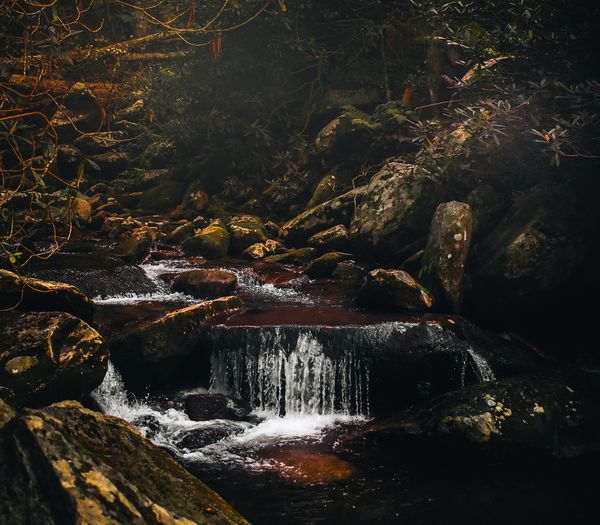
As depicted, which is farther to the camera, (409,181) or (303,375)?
(409,181)

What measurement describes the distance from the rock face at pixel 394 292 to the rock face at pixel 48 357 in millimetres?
4537

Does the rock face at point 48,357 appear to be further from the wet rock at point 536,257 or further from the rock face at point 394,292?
the wet rock at point 536,257

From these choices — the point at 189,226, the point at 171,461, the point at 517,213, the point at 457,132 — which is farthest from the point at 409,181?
the point at 171,461

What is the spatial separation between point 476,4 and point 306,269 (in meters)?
6.09

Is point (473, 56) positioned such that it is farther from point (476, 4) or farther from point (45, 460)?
point (45, 460)

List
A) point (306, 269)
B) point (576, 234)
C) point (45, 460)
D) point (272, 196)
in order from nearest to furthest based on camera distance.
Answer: point (45, 460) < point (576, 234) < point (306, 269) < point (272, 196)

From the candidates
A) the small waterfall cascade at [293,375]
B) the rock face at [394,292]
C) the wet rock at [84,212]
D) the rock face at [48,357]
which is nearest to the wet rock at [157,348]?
the small waterfall cascade at [293,375]

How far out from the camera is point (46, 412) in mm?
3277

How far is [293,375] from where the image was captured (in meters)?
8.50

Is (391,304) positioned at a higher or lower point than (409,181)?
lower

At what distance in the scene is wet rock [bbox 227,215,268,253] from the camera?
14289mm

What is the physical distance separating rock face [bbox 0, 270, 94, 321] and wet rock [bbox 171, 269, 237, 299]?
295cm

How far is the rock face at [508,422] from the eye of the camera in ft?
21.1

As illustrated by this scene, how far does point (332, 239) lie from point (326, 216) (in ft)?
3.31
